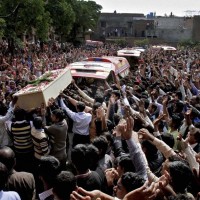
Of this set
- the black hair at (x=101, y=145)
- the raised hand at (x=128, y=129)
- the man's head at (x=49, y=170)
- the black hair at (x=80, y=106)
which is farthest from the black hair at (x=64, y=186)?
the black hair at (x=80, y=106)

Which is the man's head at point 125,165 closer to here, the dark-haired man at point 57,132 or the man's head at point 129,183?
the man's head at point 129,183

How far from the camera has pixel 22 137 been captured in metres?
6.65

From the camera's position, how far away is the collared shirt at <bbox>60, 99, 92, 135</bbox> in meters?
7.59

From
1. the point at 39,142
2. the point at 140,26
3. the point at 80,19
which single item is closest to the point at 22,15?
the point at 39,142

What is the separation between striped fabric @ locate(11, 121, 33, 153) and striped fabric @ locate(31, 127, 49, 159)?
0.09 metres

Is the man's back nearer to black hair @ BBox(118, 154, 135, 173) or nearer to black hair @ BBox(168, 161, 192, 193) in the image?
black hair @ BBox(118, 154, 135, 173)

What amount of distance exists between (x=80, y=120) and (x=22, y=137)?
134cm

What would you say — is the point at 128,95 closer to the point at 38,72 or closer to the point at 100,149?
the point at 100,149

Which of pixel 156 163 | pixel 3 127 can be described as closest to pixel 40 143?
pixel 3 127

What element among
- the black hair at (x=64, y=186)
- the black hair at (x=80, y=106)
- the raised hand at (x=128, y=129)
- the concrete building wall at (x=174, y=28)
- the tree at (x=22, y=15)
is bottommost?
the concrete building wall at (x=174, y=28)

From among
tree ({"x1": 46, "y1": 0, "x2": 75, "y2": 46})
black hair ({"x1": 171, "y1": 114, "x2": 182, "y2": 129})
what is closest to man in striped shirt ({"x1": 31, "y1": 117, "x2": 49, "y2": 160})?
black hair ({"x1": 171, "y1": 114, "x2": 182, "y2": 129})

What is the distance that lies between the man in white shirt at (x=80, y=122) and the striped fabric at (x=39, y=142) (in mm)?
1072

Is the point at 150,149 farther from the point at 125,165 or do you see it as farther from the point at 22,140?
the point at 22,140

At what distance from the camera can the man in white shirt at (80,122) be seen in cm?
757
